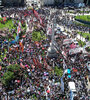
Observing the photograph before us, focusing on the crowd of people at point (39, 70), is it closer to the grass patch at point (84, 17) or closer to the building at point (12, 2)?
the grass patch at point (84, 17)

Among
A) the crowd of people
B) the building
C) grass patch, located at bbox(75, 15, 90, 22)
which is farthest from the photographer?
the building

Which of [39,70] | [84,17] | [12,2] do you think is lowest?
[39,70]

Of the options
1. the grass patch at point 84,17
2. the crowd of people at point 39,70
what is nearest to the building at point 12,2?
the grass patch at point 84,17

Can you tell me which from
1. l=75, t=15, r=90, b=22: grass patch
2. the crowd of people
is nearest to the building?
l=75, t=15, r=90, b=22: grass patch

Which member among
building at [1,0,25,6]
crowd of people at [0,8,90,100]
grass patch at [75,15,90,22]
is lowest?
crowd of people at [0,8,90,100]

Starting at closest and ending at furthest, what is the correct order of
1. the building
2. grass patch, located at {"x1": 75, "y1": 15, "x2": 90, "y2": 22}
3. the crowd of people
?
1. the crowd of people
2. grass patch, located at {"x1": 75, "y1": 15, "x2": 90, "y2": 22}
3. the building

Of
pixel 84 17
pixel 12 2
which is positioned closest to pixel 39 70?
pixel 84 17

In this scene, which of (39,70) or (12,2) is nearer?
(39,70)

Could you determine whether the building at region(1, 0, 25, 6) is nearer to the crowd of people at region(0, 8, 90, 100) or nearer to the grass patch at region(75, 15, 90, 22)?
the grass patch at region(75, 15, 90, 22)

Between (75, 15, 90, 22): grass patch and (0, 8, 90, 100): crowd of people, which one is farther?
(75, 15, 90, 22): grass patch

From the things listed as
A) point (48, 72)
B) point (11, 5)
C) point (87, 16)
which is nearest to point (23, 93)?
point (48, 72)

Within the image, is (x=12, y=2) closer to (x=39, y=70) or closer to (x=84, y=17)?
(x=84, y=17)

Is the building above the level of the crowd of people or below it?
above

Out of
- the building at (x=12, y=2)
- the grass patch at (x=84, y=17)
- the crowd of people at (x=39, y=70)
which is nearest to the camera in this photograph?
the crowd of people at (x=39, y=70)
